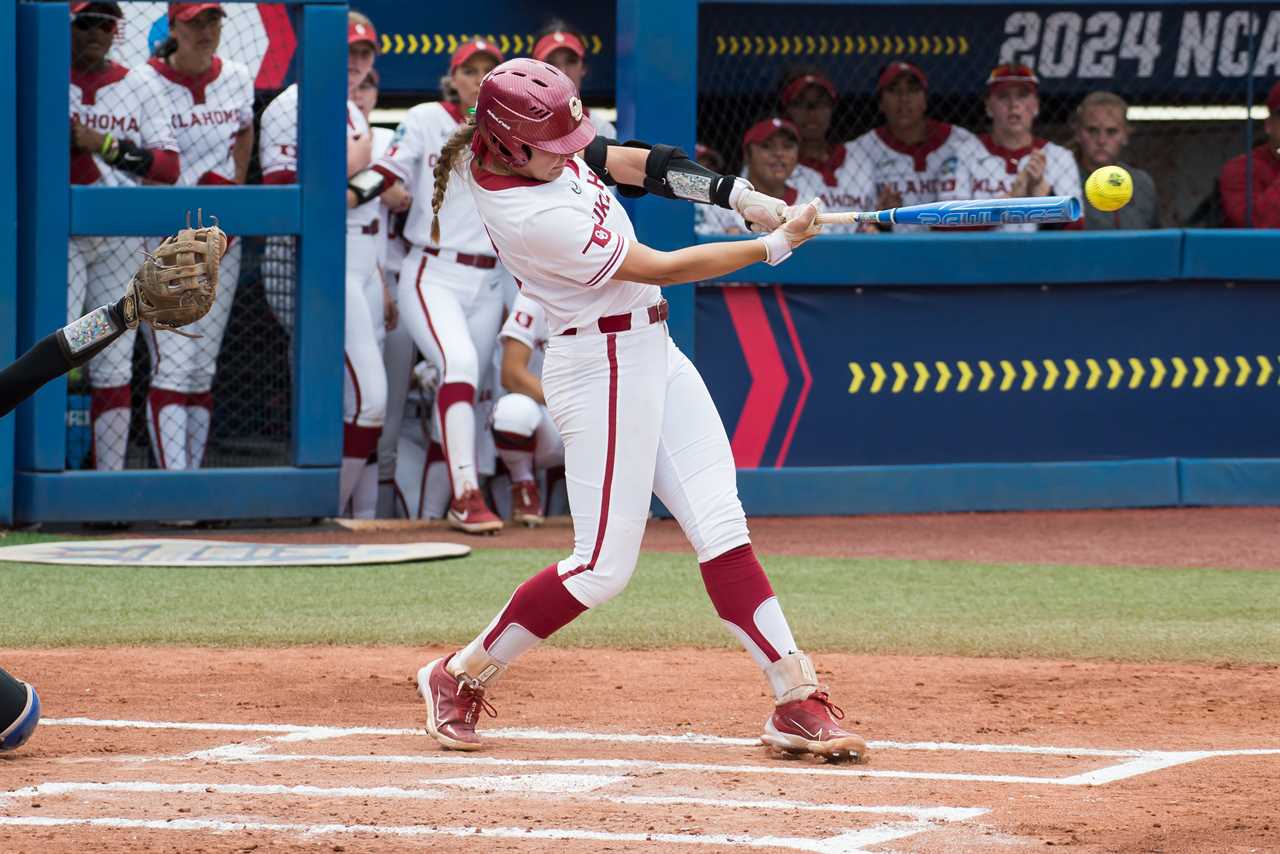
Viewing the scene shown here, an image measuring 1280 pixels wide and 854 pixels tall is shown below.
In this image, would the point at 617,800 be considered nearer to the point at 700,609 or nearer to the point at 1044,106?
the point at 700,609

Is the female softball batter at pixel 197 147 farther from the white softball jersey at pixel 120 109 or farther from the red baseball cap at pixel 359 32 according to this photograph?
the red baseball cap at pixel 359 32

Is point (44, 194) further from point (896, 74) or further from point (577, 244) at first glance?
point (577, 244)

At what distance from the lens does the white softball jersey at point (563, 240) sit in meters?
4.09

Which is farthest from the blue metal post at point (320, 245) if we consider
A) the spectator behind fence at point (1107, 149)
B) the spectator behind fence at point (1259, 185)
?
the spectator behind fence at point (1259, 185)

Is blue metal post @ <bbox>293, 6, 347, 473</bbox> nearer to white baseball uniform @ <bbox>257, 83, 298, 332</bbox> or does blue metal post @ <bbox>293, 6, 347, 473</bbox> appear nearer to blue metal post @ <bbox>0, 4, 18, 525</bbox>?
white baseball uniform @ <bbox>257, 83, 298, 332</bbox>

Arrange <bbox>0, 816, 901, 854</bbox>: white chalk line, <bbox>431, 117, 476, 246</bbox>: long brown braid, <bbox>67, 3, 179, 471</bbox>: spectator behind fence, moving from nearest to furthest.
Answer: <bbox>0, 816, 901, 854</bbox>: white chalk line < <bbox>431, 117, 476, 246</bbox>: long brown braid < <bbox>67, 3, 179, 471</bbox>: spectator behind fence

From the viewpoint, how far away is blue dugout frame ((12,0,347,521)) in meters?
7.77

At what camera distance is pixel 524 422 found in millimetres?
8141

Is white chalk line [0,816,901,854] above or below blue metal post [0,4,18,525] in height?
below

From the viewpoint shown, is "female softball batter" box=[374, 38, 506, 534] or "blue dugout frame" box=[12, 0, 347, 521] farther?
"female softball batter" box=[374, 38, 506, 534]

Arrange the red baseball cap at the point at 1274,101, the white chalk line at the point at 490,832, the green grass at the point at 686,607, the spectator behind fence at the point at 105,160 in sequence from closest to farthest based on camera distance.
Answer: the white chalk line at the point at 490,832, the green grass at the point at 686,607, the spectator behind fence at the point at 105,160, the red baseball cap at the point at 1274,101

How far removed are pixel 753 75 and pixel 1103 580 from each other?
3.75 m

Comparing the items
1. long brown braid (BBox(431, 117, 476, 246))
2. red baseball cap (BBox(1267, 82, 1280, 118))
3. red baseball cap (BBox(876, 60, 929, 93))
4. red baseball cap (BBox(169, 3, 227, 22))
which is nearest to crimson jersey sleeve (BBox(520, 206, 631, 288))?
long brown braid (BBox(431, 117, 476, 246))

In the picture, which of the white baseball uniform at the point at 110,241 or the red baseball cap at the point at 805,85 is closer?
the white baseball uniform at the point at 110,241
